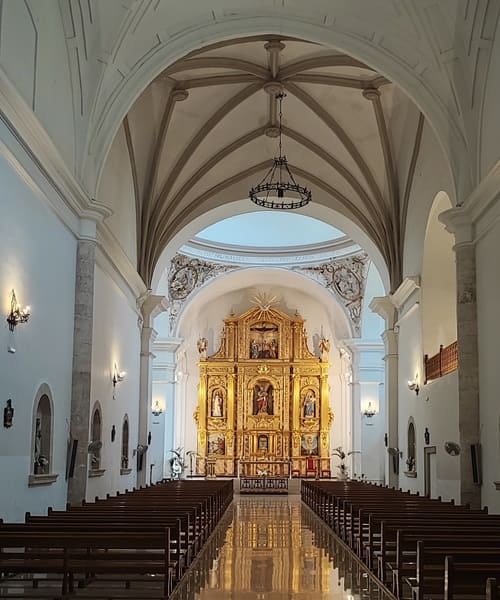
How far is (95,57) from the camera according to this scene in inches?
488

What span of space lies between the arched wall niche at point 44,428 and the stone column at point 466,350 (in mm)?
5818

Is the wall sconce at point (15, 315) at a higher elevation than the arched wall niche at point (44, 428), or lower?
higher

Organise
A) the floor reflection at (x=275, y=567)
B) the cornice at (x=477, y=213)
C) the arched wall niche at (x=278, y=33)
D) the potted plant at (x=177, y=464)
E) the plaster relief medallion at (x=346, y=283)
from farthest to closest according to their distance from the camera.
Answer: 1. the potted plant at (x=177, y=464)
2. the plaster relief medallion at (x=346, y=283)
3. the arched wall niche at (x=278, y=33)
4. the cornice at (x=477, y=213)
5. the floor reflection at (x=275, y=567)

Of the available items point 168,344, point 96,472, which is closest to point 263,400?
point 168,344

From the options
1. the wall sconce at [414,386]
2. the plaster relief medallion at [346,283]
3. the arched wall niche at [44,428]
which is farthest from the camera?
the plaster relief medallion at [346,283]

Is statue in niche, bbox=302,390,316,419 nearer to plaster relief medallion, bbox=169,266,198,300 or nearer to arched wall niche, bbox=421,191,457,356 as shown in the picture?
plaster relief medallion, bbox=169,266,198,300

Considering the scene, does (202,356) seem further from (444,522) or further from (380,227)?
(444,522)

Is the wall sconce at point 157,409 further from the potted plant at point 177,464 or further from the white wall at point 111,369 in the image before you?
the white wall at point 111,369

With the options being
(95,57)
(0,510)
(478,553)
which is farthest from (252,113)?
(478,553)

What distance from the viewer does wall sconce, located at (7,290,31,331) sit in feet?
29.6

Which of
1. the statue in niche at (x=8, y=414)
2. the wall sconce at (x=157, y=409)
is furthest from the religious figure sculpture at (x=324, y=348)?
the statue in niche at (x=8, y=414)

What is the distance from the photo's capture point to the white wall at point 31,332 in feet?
29.5

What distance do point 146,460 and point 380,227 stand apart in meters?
7.81

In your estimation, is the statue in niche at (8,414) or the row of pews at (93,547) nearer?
the row of pews at (93,547)
